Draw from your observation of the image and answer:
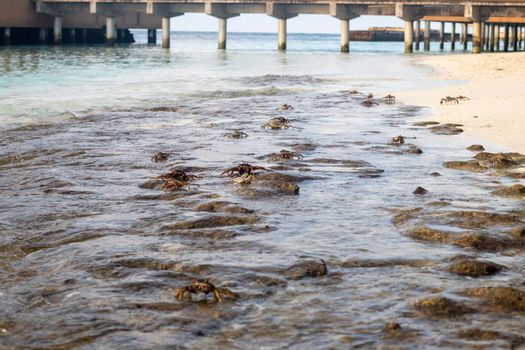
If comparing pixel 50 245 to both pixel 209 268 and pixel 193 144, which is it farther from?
pixel 193 144

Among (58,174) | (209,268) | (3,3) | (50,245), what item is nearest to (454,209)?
(209,268)

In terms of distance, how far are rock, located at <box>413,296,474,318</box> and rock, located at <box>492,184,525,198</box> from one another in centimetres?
413

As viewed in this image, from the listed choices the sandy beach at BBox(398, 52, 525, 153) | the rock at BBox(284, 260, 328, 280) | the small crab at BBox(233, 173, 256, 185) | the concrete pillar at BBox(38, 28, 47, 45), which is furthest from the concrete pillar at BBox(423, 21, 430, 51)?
the rock at BBox(284, 260, 328, 280)

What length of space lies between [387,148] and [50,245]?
24.2 feet

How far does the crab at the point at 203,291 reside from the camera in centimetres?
606

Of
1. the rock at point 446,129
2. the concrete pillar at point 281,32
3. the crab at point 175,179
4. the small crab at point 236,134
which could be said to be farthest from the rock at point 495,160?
the concrete pillar at point 281,32

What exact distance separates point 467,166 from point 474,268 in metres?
5.20

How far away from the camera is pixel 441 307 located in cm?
584

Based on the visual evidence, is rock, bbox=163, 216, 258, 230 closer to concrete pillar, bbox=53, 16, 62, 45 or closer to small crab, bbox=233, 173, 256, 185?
small crab, bbox=233, 173, 256, 185

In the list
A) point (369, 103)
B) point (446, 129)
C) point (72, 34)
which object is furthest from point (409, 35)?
point (446, 129)

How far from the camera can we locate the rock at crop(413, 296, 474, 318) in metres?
5.76

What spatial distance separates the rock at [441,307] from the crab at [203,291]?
1.31 m

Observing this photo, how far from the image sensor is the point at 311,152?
1342cm

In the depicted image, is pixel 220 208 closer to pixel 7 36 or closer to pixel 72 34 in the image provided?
pixel 7 36
